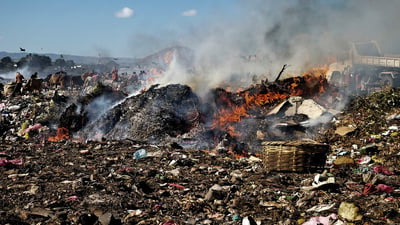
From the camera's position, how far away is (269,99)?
11.2 metres

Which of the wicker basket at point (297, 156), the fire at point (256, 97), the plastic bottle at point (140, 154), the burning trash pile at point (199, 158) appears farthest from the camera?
the fire at point (256, 97)

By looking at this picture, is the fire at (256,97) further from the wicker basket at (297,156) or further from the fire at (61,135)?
the fire at (61,135)

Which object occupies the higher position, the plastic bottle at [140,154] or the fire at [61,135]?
the plastic bottle at [140,154]

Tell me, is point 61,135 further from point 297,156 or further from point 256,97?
point 297,156

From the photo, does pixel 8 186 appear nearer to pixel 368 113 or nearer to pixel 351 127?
pixel 351 127

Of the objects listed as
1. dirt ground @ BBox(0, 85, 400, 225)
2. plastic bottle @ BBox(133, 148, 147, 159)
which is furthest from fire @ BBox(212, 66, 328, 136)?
plastic bottle @ BBox(133, 148, 147, 159)

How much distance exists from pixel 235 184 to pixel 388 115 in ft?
17.0

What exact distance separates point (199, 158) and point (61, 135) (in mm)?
4701

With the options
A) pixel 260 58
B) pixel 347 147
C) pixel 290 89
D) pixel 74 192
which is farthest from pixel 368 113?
pixel 260 58

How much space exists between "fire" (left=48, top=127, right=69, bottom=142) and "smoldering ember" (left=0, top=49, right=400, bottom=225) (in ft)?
0.08

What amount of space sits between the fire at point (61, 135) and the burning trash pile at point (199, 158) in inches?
1.0

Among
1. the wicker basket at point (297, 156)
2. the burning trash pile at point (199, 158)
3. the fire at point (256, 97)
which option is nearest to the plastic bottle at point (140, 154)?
the burning trash pile at point (199, 158)

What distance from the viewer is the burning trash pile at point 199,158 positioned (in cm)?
457

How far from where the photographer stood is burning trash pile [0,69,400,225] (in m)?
4.57
